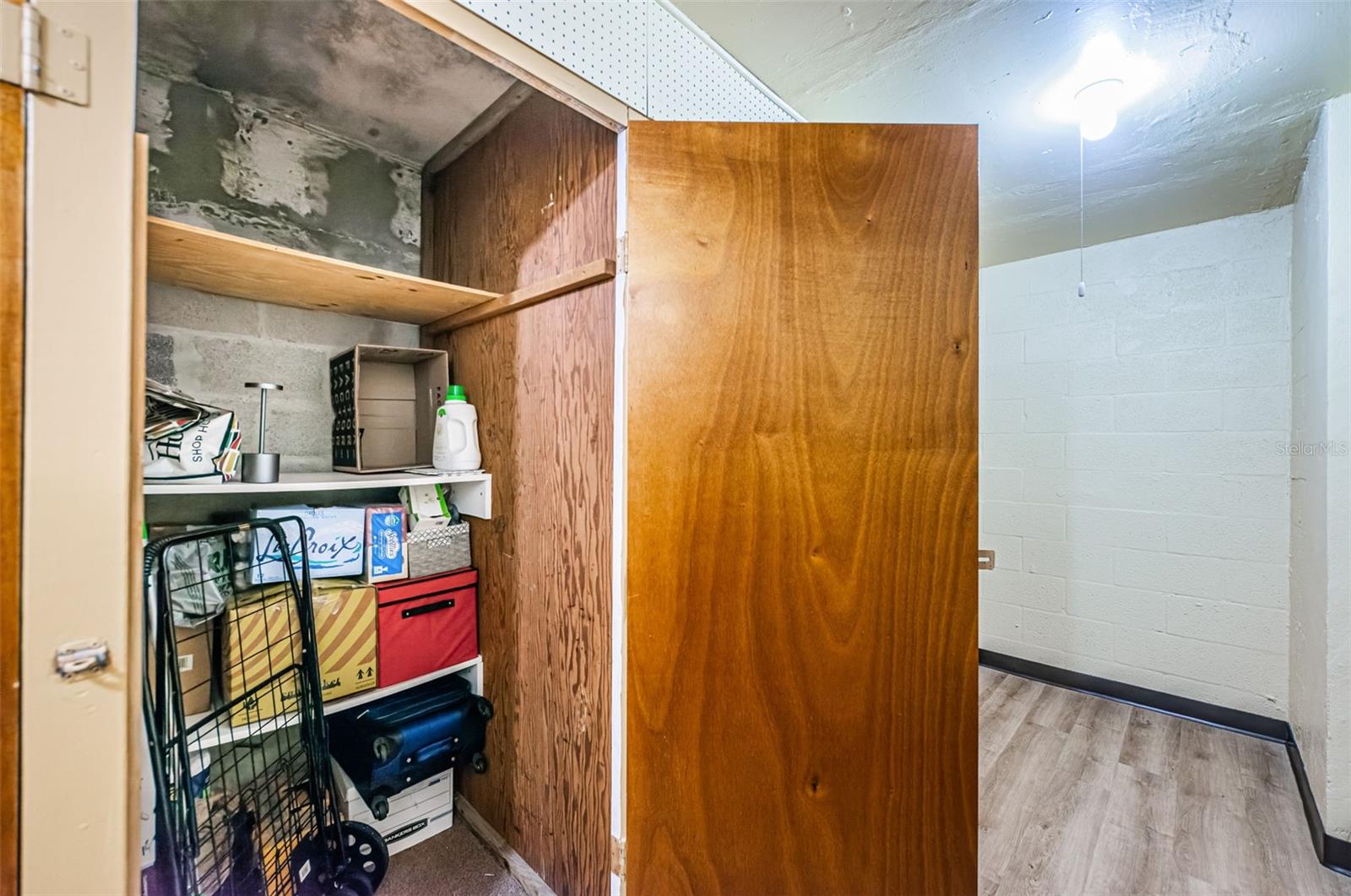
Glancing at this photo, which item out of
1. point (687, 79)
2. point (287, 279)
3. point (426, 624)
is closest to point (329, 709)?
point (426, 624)

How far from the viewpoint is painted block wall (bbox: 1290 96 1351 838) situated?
5.41ft

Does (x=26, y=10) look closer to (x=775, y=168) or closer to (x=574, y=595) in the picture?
(x=775, y=168)

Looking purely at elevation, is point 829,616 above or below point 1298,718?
above

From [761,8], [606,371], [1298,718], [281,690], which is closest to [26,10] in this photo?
[606,371]

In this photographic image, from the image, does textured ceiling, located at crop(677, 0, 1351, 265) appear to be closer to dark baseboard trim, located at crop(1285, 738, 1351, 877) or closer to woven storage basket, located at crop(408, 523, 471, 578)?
woven storage basket, located at crop(408, 523, 471, 578)

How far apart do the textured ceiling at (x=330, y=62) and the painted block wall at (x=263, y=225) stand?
0.08 metres

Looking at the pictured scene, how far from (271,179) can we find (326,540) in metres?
1.16

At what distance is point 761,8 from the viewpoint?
126 centimetres

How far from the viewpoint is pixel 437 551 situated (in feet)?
5.67

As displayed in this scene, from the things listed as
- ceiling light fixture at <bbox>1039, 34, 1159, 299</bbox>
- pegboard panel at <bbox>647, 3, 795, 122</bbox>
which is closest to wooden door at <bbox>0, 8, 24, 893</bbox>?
pegboard panel at <bbox>647, 3, 795, 122</bbox>

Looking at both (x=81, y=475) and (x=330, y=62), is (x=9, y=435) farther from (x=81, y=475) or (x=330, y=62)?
(x=330, y=62)

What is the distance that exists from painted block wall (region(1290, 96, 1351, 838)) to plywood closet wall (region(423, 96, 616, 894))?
219 centimetres

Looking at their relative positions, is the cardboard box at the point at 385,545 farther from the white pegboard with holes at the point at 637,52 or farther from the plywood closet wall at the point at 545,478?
the white pegboard with holes at the point at 637,52

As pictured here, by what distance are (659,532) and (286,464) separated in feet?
4.48
